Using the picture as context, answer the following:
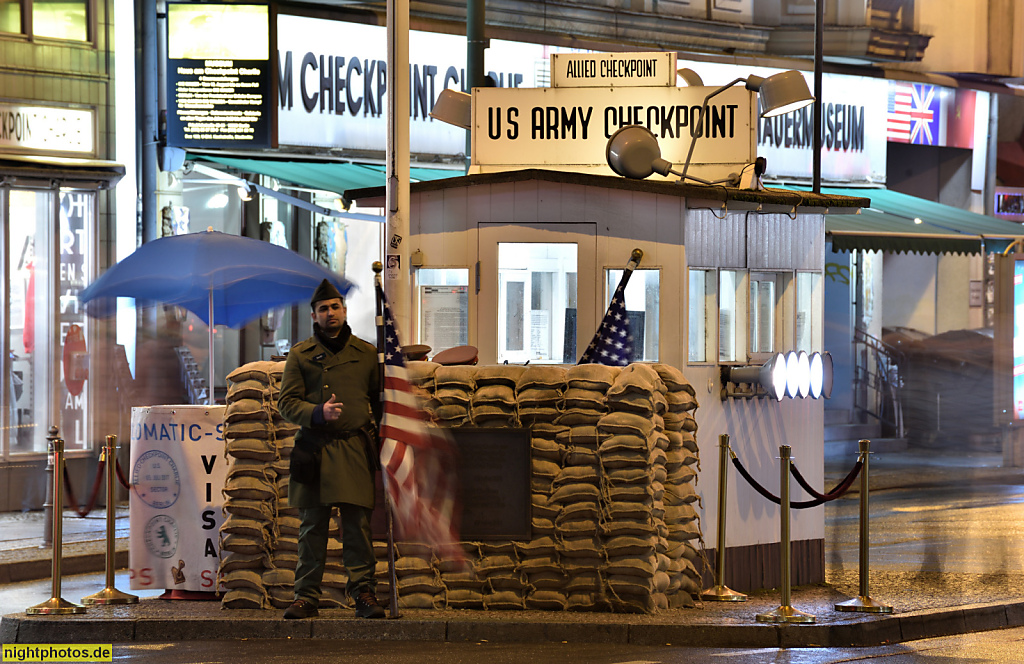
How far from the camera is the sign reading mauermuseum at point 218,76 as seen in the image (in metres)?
17.6

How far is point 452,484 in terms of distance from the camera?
9.33 metres

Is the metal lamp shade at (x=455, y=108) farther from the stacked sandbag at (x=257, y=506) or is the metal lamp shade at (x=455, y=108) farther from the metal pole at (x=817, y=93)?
the metal pole at (x=817, y=93)

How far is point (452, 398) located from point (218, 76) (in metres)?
9.60

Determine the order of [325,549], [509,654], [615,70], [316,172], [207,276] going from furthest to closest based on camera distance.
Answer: [316,172]
[207,276]
[615,70]
[325,549]
[509,654]

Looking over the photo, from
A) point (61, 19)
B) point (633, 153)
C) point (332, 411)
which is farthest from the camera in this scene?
point (61, 19)

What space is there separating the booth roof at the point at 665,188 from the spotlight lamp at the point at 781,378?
1141 mm

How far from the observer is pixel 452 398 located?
9383 mm

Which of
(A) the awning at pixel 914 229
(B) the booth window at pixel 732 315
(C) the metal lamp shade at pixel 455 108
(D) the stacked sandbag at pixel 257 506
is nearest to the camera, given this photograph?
(D) the stacked sandbag at pixel 257 506

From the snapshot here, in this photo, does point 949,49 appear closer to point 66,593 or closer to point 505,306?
point 505,306

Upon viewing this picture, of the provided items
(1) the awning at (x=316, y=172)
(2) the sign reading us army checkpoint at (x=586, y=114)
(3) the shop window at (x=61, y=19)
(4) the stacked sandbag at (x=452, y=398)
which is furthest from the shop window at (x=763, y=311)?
(3) the shop window at (x=61, y=19)

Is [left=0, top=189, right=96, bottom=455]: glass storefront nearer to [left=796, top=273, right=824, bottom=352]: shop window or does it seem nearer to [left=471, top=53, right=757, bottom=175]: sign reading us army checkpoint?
[left=471, top=53, right=757, bottom=175]: sign reading us army checkpoint

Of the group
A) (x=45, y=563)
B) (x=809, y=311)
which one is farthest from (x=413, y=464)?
(x=45, y=563)

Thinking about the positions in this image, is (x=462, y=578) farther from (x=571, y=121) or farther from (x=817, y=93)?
(x=817, y=93)

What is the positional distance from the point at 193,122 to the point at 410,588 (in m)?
9.91
